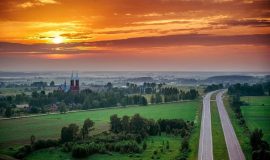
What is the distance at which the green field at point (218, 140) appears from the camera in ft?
55.7

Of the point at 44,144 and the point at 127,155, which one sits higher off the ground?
the point at 44,144

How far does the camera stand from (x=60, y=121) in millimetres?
24141

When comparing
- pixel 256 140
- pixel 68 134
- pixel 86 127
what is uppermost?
pixel 86 127

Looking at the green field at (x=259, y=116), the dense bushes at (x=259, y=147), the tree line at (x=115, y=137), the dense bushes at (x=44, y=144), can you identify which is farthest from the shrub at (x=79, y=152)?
the green field at (x=259, y=116)

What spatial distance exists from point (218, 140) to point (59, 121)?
1062 cm

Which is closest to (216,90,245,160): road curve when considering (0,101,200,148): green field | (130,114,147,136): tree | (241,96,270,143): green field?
(241,96,270,143): green field

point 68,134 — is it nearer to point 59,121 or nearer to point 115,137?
point 115,137

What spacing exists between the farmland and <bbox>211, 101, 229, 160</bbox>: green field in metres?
1.79

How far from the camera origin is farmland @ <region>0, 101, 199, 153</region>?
20.5m

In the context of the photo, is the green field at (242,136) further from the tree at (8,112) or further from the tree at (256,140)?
the tree at (8,112)

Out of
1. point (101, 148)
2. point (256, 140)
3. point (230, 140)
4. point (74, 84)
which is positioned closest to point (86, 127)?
point (101, 148)

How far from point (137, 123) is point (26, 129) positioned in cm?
676

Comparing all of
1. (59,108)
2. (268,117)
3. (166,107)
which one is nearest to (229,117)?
(268,117)

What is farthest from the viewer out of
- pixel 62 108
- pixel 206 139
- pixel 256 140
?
pixel 62 108
